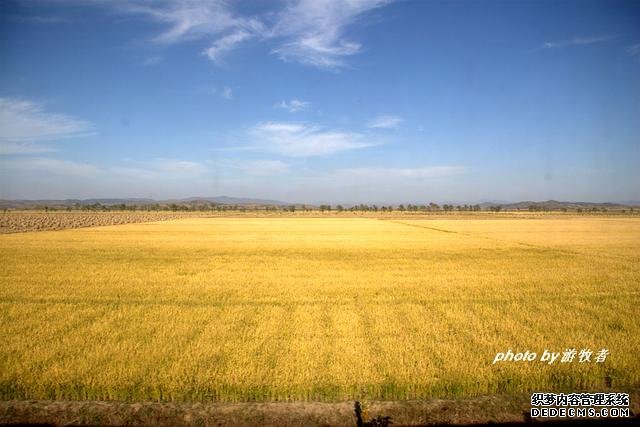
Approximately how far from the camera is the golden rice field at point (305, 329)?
5.59 metres

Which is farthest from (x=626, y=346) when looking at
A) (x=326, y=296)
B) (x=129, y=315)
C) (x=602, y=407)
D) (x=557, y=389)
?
(x=129, y=315)

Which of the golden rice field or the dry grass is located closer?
the golden rice field

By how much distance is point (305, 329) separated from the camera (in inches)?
324

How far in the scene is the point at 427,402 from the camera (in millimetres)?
4621

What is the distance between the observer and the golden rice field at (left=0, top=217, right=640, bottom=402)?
559 cm

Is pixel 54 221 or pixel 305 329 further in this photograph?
pixel 54 221

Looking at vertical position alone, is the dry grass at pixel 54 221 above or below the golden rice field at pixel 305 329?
below

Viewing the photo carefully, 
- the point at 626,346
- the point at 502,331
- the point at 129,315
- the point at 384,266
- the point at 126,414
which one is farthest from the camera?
the point at 384,266

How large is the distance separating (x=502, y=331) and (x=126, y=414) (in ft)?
22.5

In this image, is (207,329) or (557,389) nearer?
(557,389)

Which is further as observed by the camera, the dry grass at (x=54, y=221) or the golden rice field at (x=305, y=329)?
the dry grass at (x=54, y=221)

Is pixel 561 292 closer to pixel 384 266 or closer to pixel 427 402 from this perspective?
pixel 384 266

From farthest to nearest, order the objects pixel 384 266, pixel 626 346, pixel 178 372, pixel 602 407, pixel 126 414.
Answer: pixel 384 266
pixel 626 346
pixel 178 372
pixel 602 407
pixel 126 414

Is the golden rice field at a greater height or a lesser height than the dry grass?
greater
